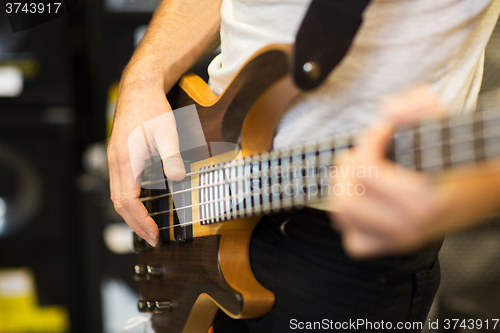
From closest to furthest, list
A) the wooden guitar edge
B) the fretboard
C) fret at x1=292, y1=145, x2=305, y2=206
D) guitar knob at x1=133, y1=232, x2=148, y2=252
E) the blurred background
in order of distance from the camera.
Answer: the fretboard → fret at x1=292, y1=145, x2=305, y2=206 → the wooden guitar edge → guitar knob at x1=133, y1=232, x2=148, y2=252 → the blurred background

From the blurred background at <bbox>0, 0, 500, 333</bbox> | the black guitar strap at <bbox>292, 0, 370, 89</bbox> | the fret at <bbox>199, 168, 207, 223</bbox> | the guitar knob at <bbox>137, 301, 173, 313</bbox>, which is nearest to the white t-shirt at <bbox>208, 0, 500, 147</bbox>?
the black guitar strap at <bbox>292, 0, 370, 89</bbox>

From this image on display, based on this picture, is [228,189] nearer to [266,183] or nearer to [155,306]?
[266,183]

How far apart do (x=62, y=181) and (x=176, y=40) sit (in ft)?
4.69

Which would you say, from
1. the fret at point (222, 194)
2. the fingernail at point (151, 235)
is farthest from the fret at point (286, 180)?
the fingernail at point (151, 235)

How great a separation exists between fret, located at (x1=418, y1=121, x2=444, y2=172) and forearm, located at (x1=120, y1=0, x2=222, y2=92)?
0.49 metres

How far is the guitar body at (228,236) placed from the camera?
47 cm

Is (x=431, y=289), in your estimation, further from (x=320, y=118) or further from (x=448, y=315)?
(x=448, y=315)

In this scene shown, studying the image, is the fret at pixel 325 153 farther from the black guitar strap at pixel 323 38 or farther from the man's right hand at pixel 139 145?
the man's right hand at pixel 139 145

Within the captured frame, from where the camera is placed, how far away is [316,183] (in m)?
0.37

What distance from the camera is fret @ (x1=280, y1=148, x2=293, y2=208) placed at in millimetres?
401

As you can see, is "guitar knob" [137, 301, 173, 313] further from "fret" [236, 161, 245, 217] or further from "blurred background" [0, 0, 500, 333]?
"blurred background" [0, 0, 500, 333]

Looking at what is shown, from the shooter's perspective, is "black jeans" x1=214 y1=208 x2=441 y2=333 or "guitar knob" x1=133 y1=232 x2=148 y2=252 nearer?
"black jeans" x1=214 y1=208 x2=441 y2=333

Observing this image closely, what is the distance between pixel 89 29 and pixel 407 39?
1742 mm

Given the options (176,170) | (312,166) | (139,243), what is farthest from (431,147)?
(139,243)
